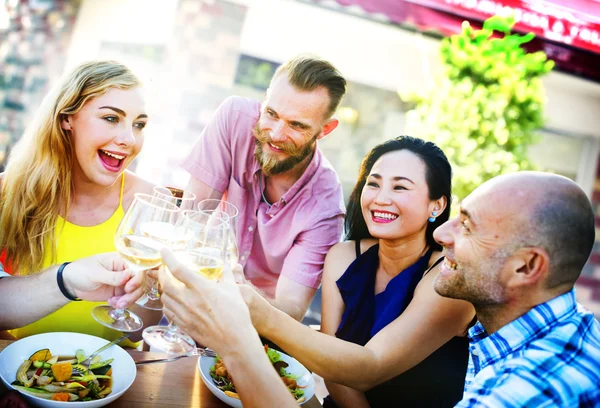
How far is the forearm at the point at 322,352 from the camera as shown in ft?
5.62

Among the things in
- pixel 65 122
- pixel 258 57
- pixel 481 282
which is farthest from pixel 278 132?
pixel 258 57

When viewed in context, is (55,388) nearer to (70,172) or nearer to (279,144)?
(70,172)

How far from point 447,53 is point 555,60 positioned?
1.21 meters

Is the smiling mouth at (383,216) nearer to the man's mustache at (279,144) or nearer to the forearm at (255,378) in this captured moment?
the man's mustache at (279,144)

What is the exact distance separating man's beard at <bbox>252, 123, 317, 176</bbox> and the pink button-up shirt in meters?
0.07

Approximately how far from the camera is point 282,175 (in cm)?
274

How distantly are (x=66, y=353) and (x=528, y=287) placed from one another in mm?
1404

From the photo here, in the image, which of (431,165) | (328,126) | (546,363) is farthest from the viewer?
(328,126)

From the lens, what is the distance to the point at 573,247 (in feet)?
4.60

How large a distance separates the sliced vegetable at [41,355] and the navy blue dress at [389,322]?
1.11 meters

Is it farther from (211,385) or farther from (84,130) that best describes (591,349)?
(84,130)

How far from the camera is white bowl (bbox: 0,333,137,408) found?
1.28 m

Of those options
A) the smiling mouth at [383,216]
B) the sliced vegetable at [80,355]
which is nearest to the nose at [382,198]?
the smiling mouth at [383,216]

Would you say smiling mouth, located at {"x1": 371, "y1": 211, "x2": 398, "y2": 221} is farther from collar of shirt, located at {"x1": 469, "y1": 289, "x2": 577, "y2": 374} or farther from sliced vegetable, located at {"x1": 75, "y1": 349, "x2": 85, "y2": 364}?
sliced vegetable, located at {"x1": 75, "y1": 349, "x2": 85, "y2": 364}
